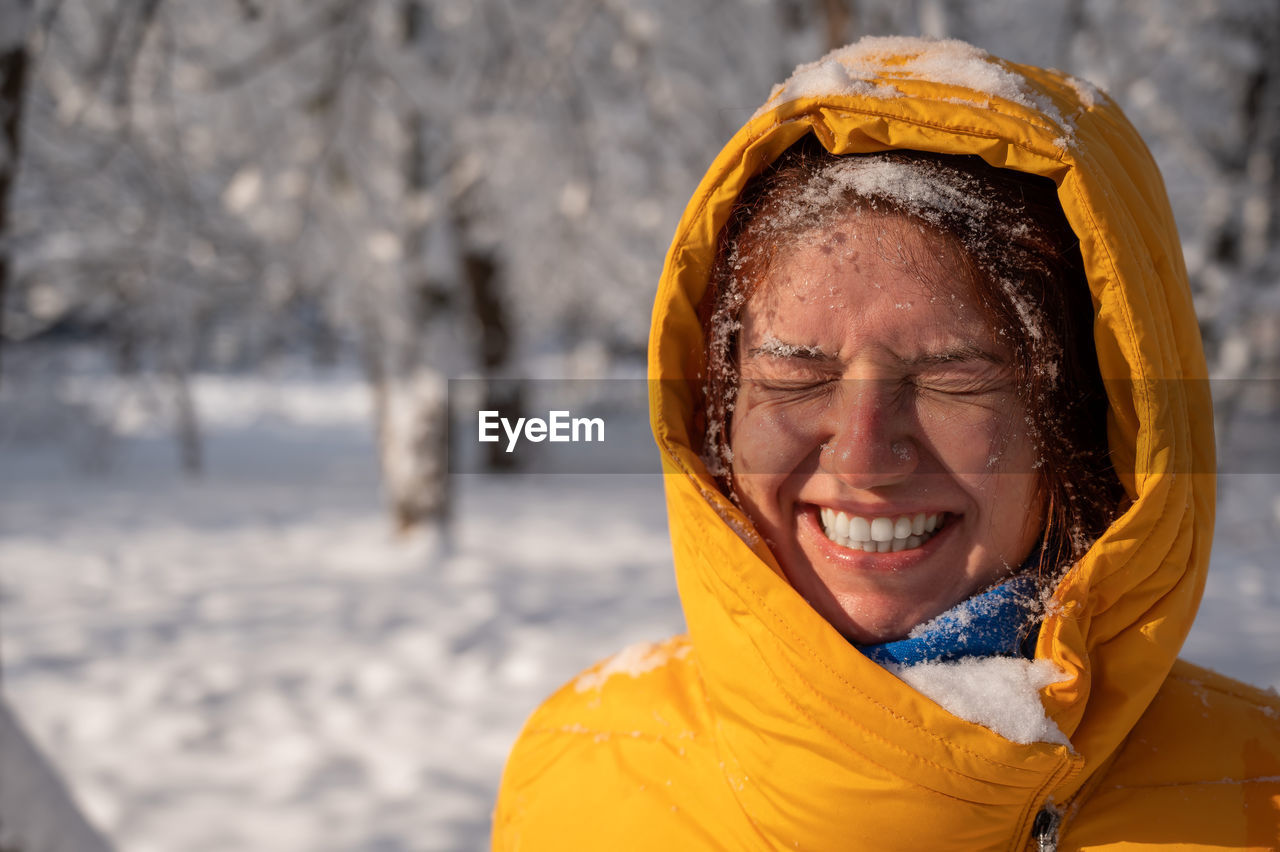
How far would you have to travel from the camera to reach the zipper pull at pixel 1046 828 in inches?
39.6

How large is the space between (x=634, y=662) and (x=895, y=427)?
2.14 feet

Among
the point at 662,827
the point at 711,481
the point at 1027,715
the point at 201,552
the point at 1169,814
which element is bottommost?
the point at 201,552

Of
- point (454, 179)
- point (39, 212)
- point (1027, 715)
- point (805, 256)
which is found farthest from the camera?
point (39, 212)

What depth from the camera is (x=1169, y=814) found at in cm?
99

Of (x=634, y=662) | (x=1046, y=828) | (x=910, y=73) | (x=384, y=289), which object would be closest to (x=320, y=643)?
(x=384, y=289)

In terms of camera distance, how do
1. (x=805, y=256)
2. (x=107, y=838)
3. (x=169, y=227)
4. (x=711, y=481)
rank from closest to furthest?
1. (x=805, y=256)
2. (x=711, y=481)
3. (x=107, y=838)
4. (x=169, y=227)

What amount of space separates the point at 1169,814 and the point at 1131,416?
1.61 ft

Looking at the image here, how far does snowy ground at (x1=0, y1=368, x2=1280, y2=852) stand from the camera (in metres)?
3.25

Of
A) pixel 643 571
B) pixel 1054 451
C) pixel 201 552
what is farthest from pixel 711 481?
pixel 201 552

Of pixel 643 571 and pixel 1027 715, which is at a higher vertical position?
pixel 1027 715

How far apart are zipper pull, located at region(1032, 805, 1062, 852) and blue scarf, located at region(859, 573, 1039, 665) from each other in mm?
194

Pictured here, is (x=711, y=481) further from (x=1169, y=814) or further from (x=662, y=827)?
(x=1169, y=814)

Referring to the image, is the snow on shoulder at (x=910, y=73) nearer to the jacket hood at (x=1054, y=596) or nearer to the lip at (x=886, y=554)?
the jacket hood at (x=1054, y=596)

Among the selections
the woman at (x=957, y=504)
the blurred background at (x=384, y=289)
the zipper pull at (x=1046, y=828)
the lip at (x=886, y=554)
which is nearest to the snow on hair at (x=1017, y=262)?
the woman at (x=957, y=504)
